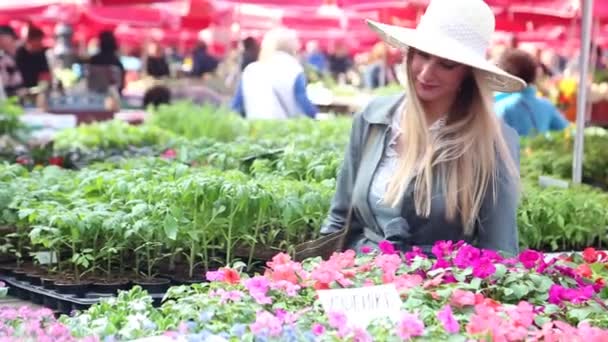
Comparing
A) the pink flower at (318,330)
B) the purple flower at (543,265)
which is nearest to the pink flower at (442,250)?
the purple flower at (543,265)

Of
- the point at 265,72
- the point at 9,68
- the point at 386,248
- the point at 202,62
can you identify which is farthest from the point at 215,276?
the point at 202,62

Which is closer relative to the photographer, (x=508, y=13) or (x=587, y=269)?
(x=587, y=269)

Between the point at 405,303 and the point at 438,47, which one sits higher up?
the point at 438,47

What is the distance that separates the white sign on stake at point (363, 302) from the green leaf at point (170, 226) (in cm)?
113

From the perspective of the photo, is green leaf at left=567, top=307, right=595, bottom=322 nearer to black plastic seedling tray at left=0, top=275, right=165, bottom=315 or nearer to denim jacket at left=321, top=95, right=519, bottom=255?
denim jacket at left=321, top=95, right=519, bottom=255

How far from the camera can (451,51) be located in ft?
10.3

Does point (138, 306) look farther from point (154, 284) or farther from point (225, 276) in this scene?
point (154, 284)

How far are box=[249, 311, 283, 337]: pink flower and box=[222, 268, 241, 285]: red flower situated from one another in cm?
42

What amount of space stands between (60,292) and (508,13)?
26.7 feet

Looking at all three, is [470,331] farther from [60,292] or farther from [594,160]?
[594,160]

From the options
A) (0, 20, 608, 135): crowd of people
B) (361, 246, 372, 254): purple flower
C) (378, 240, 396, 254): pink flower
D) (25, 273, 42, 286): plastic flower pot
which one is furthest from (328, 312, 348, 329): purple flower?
(25, 273, 42, 286): plastic flower pot

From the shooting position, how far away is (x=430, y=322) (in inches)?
91.0

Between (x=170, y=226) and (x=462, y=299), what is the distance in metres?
1.34

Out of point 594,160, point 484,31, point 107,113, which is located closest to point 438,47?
point 484,31
